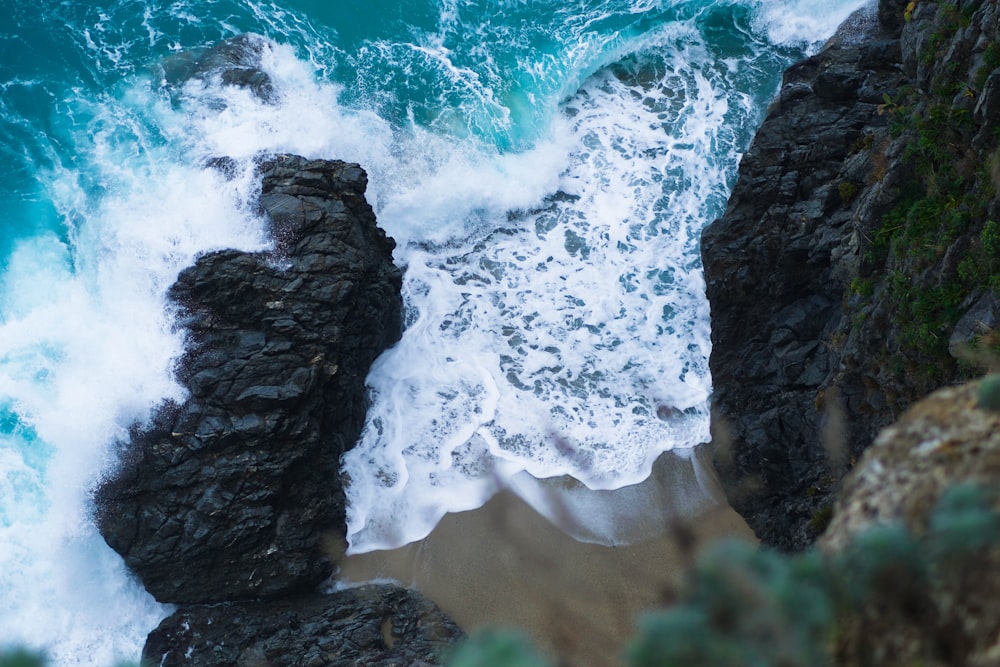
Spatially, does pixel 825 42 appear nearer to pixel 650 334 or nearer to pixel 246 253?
pixel 650 334

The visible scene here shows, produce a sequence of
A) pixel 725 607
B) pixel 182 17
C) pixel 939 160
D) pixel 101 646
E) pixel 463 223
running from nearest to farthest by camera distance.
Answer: pixel 725 607, pixel 939 160, pixel 101 646, pixel 463 223, pixel 182 17

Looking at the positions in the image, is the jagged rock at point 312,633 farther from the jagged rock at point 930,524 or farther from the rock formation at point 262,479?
the jagged rock at point 930,524

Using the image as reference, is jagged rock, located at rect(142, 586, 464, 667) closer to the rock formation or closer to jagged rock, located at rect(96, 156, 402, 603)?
the rock formation

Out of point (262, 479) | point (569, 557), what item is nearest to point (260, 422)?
point (262, 479)

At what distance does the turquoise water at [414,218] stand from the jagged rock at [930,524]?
398 inches

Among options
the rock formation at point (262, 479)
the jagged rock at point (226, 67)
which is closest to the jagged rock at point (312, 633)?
the rock formation at point (262, 479)

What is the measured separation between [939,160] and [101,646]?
18.3 meters

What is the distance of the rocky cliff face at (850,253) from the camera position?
12.3 m

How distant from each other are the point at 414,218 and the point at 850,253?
10.6 metres

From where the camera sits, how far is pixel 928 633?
18.6 ft

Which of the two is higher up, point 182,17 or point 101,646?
point 182,17

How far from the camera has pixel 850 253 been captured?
589 inches

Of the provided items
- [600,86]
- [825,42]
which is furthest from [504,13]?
[825,42]

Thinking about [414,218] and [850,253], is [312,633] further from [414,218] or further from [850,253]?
[850,253]
